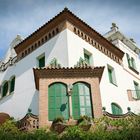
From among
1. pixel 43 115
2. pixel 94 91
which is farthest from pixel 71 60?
pixel 43 115

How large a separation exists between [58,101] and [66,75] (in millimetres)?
1932

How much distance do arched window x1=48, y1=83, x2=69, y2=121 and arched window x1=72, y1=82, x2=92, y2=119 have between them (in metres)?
0.49

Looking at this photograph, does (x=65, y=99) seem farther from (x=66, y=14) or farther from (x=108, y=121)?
(x=66, y=14)

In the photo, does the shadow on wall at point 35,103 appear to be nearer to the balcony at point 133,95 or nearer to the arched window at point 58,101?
the arched window at point 58,101

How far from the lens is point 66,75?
2161cm

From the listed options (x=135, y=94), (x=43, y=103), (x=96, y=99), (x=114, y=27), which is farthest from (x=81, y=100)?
(x=114, y=27)

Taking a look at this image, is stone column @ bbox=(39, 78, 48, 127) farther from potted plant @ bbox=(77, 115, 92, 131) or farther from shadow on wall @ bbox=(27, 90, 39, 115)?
shadow on wall @ bbox=(27, 90, 39, 115)

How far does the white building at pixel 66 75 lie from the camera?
20.7 metres

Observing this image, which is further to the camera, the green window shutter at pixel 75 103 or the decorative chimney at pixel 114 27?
the decorative chimney at pixel 114 27

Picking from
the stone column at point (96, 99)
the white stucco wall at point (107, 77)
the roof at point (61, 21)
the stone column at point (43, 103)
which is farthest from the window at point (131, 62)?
the stone column at point (43, 103)

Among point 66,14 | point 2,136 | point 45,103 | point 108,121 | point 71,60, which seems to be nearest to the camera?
point 2,136

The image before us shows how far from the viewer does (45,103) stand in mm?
20344

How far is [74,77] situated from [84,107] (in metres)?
2.17

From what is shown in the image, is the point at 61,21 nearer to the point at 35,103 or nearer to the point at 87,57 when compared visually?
the point at 87,57
